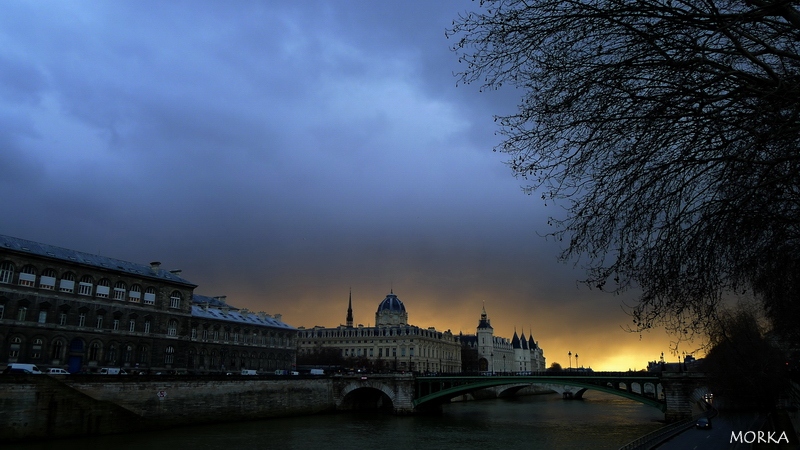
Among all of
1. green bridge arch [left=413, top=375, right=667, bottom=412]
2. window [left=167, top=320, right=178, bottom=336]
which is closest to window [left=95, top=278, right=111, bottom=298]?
window [left=167, top=320, right=178, bottom=336]

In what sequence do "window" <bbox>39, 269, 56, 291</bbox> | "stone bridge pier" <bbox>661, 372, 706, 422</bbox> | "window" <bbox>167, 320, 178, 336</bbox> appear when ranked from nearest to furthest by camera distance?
"window" <bbox>39, 269, 56, 291</bbox> → "stone bridge pier" <bbox>661, 372, 706, 422</bbox> → "window" <bbox>167, 320, 178, 336</bbox>

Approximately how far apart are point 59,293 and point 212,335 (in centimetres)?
2253

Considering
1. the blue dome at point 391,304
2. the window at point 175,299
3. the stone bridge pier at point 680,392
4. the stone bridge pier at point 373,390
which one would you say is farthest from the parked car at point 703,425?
the blue dome at point 391,304

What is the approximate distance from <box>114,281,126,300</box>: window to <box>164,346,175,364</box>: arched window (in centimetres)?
857

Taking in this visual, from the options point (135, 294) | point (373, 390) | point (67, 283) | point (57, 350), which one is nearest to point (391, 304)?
point (373, 390)

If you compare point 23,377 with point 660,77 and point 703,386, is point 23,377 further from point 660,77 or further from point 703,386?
point 703,386

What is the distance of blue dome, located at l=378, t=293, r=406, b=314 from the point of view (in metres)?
156

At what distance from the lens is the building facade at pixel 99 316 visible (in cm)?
5075

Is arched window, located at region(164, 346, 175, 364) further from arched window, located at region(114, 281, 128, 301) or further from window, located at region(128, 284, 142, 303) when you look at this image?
arched window, located at region(114, 281, 128, 301)

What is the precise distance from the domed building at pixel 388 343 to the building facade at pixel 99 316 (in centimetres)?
6152

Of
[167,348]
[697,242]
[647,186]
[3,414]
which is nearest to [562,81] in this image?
[647,186]

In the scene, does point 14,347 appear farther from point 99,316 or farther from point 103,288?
point 103,288

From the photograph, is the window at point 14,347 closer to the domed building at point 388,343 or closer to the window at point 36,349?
the window at point 36,349

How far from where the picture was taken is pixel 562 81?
27.8 ft
